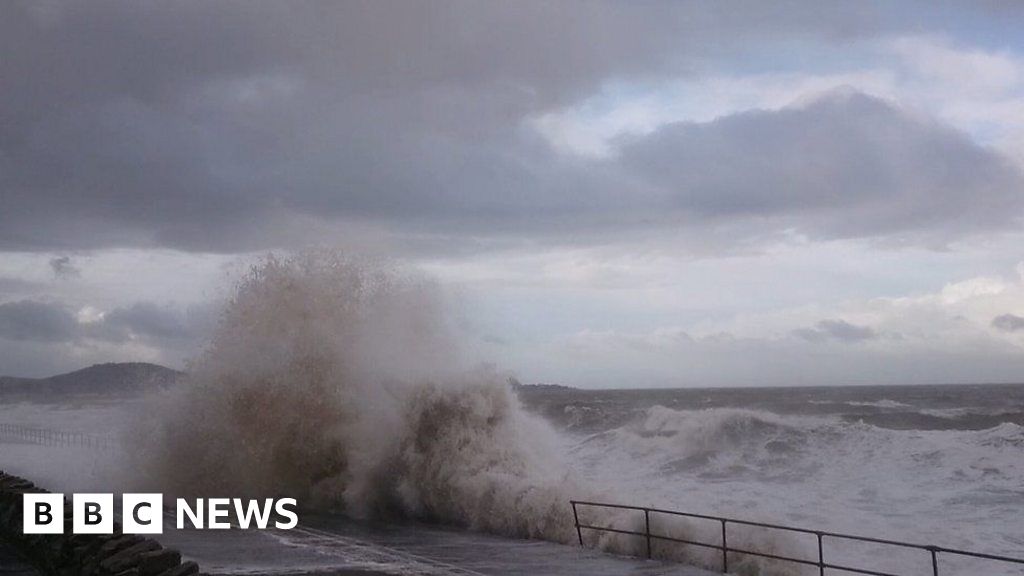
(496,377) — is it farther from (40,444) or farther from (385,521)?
(40,444)

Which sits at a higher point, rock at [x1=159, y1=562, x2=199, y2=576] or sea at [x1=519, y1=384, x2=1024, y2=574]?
rock at [x1=159, y1=562, x2=199, y2=576]

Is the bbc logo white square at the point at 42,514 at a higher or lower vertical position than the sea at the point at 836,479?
higher

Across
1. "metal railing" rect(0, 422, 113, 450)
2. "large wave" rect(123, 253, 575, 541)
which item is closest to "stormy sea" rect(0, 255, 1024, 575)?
"large wave" rect(123, 253, 575, 541)

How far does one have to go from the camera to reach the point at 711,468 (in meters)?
32.0

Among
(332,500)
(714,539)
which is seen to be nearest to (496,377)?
(332,500)

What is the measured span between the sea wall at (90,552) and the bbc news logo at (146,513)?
0.17 metres

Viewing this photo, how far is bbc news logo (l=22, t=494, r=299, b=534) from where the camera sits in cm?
1414

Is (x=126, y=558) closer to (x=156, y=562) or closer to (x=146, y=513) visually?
(x=156, y=562)

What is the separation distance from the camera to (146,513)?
63.8ft

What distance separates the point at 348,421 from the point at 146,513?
5.24m

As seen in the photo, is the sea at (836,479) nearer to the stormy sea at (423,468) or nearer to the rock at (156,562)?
the stormy sea at (423,468)

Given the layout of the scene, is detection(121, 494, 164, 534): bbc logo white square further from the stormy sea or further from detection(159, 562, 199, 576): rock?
detection(159, 562, 199, 576): rock

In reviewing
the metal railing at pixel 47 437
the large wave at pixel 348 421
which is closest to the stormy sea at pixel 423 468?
the large wave at pixel 348 421

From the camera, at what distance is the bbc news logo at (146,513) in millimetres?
14140
